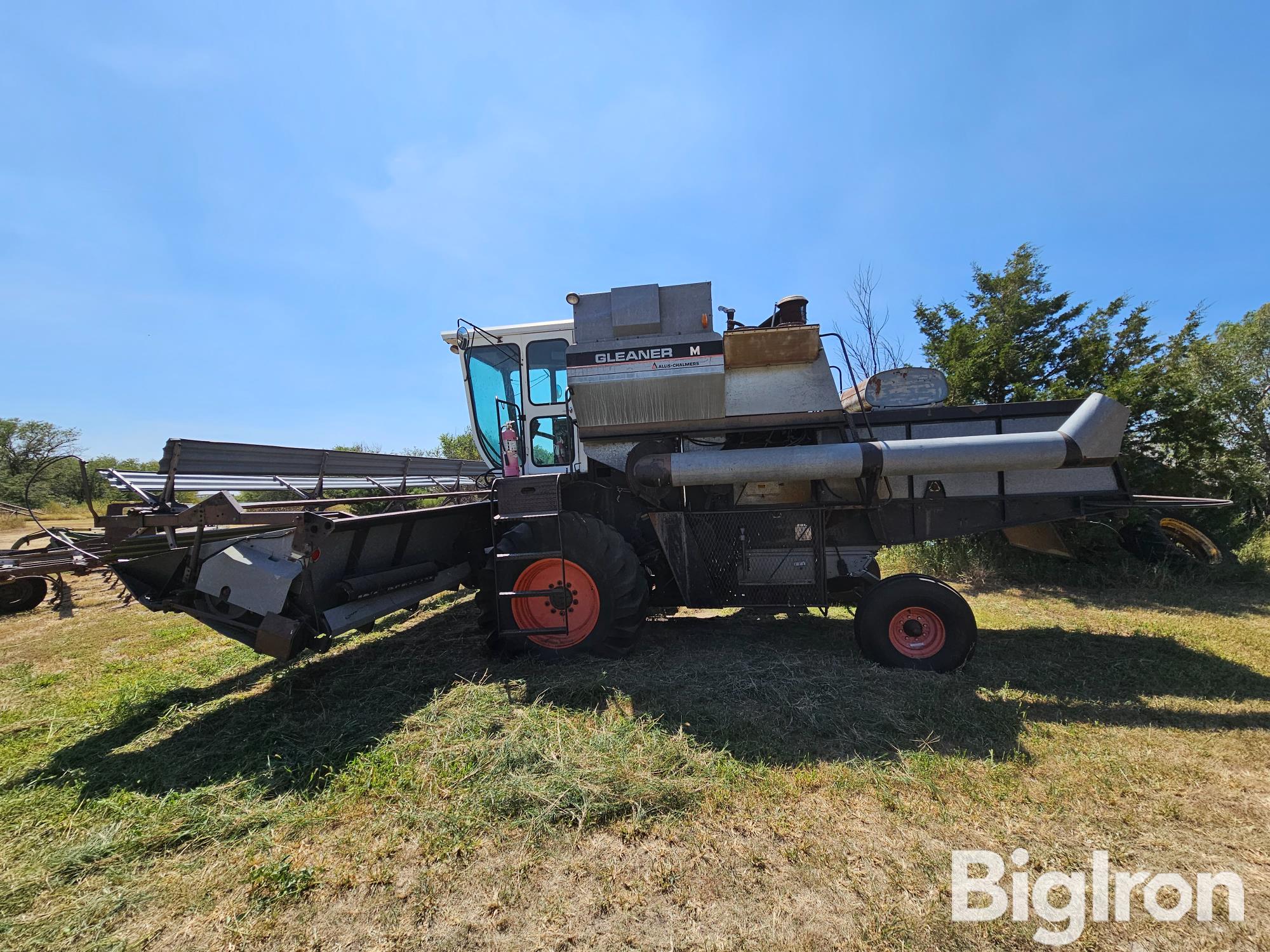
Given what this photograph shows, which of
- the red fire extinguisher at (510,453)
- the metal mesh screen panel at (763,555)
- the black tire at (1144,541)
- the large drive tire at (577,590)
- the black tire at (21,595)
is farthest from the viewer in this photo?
the black tire at (21,595)

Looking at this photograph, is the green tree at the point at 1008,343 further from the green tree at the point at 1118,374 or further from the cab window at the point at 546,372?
the cab window at the point at 546,372

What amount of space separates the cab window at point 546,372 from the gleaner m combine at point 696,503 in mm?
895

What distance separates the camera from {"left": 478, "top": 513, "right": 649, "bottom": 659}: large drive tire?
3.89 m

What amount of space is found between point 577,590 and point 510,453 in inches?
61.5

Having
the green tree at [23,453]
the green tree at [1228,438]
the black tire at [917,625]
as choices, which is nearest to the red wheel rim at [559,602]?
the black tire at [917,625]

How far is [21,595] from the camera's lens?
266 inches

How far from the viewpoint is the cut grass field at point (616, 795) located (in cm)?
178

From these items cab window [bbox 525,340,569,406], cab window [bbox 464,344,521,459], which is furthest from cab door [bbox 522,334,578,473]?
cab window [bbox 464,344,521,459]

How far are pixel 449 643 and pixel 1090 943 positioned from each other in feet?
13.8

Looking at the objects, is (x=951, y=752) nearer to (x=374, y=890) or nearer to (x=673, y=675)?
(x=673, y=675)

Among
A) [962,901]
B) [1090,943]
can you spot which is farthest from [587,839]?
[1090,943]

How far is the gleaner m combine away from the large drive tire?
0.05ft

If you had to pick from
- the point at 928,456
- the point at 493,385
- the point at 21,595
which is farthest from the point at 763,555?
the point at 21,595

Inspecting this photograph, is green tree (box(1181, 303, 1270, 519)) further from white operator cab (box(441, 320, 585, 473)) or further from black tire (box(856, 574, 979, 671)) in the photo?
white operator cab (box(441, 320, 585, 473))
